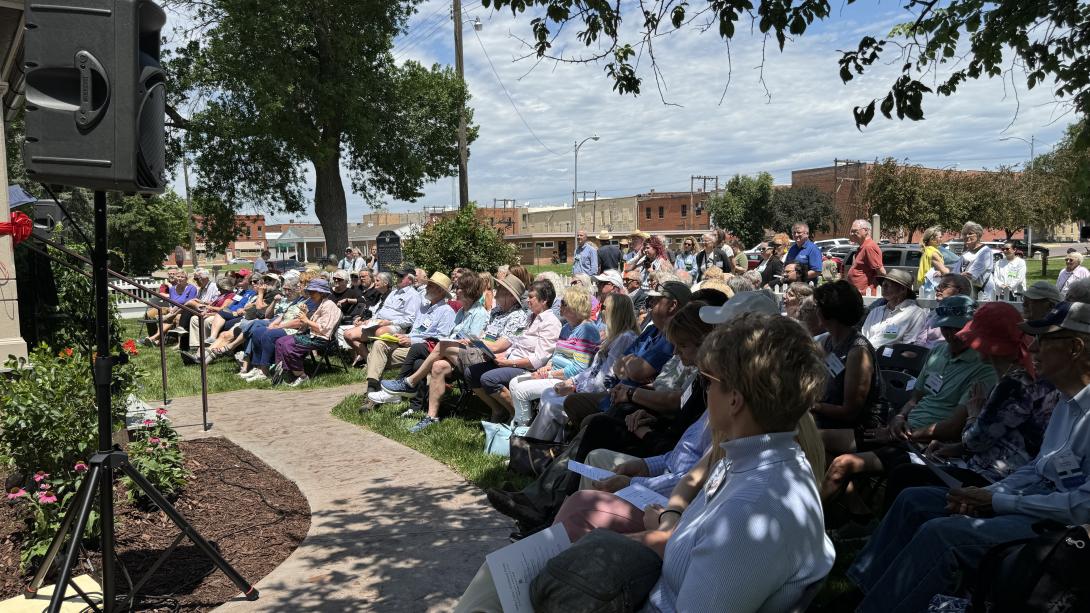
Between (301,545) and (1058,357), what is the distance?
399cm

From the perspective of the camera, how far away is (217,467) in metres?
5.79

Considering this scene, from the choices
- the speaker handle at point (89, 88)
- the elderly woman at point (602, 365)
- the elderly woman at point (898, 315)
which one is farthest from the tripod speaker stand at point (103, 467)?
the elderly woman at point (898, 315)

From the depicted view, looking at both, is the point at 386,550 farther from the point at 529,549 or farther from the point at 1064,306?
the point at 1064,306

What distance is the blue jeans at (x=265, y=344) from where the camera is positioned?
1047cm

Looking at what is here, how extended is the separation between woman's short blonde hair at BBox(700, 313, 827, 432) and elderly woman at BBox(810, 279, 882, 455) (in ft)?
6.98

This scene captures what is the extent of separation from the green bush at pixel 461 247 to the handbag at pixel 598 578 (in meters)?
14.1

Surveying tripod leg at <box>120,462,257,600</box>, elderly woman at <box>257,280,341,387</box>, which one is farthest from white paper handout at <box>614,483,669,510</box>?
elderly woman at <box>257,280,341,387</box>

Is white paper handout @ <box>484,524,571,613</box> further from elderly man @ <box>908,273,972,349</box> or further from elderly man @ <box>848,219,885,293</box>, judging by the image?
elderly man @ <box>848,219,885,293</box>

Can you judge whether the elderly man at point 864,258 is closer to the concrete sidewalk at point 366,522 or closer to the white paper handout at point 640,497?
the concrete sidewalk at point 366,522

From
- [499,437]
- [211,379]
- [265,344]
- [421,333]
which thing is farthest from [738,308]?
[211,379]

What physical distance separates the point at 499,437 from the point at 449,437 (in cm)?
74

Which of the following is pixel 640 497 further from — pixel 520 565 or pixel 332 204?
pixel 332 204

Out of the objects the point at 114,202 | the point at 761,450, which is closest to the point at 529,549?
the point at 761,450

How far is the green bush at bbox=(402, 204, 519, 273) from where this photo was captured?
53.8 ft
